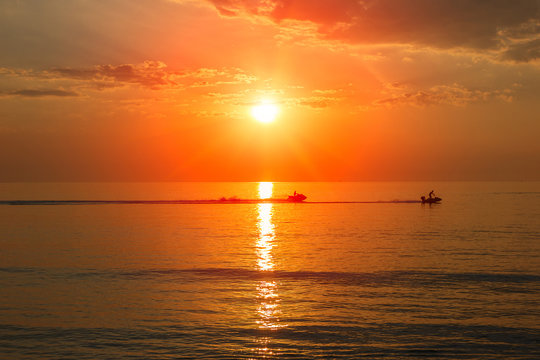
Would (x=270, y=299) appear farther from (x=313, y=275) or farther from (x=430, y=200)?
(x=430, y=200)

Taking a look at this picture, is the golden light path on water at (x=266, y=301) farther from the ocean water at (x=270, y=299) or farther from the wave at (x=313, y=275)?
the wave at (x=313, y=275)

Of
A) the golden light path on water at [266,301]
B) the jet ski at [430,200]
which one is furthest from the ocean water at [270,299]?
the jet ski at [430,200]

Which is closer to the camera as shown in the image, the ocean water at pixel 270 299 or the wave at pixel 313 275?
the ocean water at pixel 270 299

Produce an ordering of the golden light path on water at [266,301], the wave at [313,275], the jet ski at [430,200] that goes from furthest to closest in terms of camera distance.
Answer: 1. the jet ski at [430,200]
2. the wave at [313,275]
3. the golden light path on water at [266,301]

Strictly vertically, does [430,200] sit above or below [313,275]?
above

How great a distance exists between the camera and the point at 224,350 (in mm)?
20609

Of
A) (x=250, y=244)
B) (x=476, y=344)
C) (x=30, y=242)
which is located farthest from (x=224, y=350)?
(x=30, y=242)

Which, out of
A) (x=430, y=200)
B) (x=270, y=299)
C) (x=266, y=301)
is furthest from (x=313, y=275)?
(x=430, y=200)

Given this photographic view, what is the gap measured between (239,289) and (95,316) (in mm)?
10187

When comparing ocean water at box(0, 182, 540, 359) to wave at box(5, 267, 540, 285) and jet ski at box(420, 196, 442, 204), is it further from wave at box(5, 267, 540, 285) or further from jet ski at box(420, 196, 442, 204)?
jet ski at box(420, 196, 442, 204)

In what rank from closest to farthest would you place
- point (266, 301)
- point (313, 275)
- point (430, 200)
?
point (266, 301) < point (313, 275) < point (430, 200)

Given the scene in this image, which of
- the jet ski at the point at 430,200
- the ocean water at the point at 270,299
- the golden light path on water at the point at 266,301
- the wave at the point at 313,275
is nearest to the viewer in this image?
the ocean water at the point at 270,299

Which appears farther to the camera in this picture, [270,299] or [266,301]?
[270,299]

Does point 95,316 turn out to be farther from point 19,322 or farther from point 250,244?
→ point 250,244
